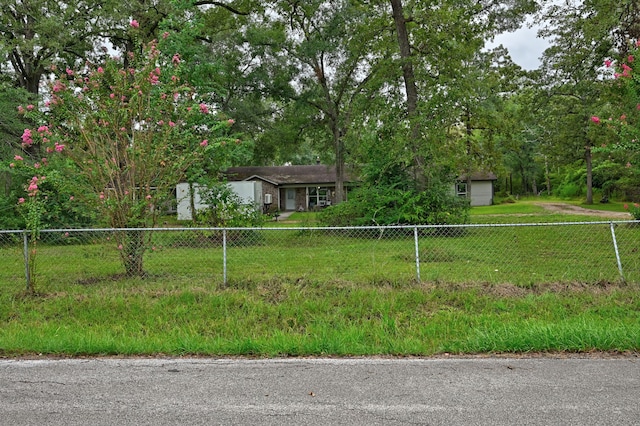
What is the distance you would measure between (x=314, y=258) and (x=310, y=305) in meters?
2.93

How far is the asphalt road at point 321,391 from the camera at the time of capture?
2.85 meters

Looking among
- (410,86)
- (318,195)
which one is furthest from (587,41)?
(318,195)

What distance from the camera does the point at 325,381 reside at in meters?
3.49

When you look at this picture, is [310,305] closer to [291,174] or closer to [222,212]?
[222,212]

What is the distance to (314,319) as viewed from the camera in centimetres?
528

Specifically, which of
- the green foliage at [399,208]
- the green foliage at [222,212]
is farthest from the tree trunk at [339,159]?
the green foliage at [222,212]

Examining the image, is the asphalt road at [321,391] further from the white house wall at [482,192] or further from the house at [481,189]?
the white house wall at [482,192]

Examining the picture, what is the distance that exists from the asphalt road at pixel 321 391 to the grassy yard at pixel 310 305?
34 centimetres

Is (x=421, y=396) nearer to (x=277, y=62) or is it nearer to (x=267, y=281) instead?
(x=267, y=281)

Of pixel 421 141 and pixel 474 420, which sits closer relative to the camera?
pixel 474 420

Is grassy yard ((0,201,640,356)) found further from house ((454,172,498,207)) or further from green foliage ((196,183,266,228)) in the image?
house ((454,172,498,207))

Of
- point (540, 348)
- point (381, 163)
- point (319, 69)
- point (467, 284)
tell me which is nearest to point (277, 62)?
point (319, 69)

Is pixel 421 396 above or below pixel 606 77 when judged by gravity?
below

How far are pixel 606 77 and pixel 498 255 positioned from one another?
1132cm
